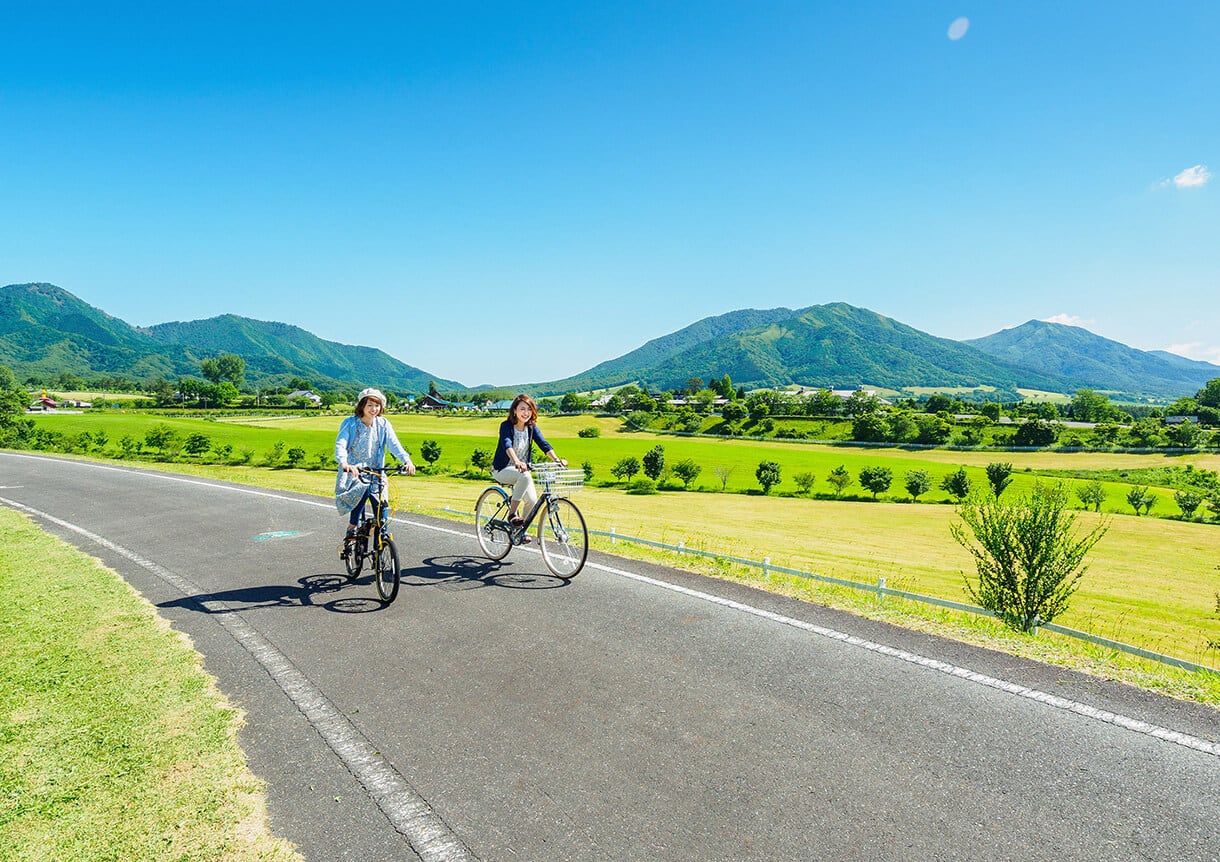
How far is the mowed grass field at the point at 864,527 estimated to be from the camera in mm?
21703

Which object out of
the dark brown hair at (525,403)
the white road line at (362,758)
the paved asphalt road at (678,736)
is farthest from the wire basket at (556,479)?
the white road line at (362,758)

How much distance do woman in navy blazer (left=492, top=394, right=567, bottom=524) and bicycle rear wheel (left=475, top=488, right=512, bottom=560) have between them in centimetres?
32

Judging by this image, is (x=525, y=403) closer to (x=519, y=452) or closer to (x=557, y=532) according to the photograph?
(x=519, y=452)

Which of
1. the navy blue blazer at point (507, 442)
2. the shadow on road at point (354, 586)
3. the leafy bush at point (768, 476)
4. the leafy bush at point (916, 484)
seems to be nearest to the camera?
the shadow on road at point (354, 586)

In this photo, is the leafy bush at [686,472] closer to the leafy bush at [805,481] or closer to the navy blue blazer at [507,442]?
the leafy bush at [805,481]

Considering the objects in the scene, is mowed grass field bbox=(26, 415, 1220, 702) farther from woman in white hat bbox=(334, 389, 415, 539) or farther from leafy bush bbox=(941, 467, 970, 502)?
woman in white hat bbox=(334, 389, 415, 539)

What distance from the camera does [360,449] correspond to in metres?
8.21

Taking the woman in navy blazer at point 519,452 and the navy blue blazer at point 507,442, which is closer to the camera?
the woman in navy blazer at point 519,452

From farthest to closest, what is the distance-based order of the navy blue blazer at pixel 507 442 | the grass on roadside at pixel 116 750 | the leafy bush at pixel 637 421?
the leafy bush at pixel 637 421
the navy blue blazer at pixel 507 442
the grass on roadside at pixel 116 750

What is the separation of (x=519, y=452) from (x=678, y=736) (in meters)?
5.29

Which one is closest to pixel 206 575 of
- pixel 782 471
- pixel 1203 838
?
pixel 1203 838

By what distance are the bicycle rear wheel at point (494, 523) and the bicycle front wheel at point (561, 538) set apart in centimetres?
81

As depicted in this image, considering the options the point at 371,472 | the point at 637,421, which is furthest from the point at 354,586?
the point at 637,421

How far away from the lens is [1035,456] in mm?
100562
